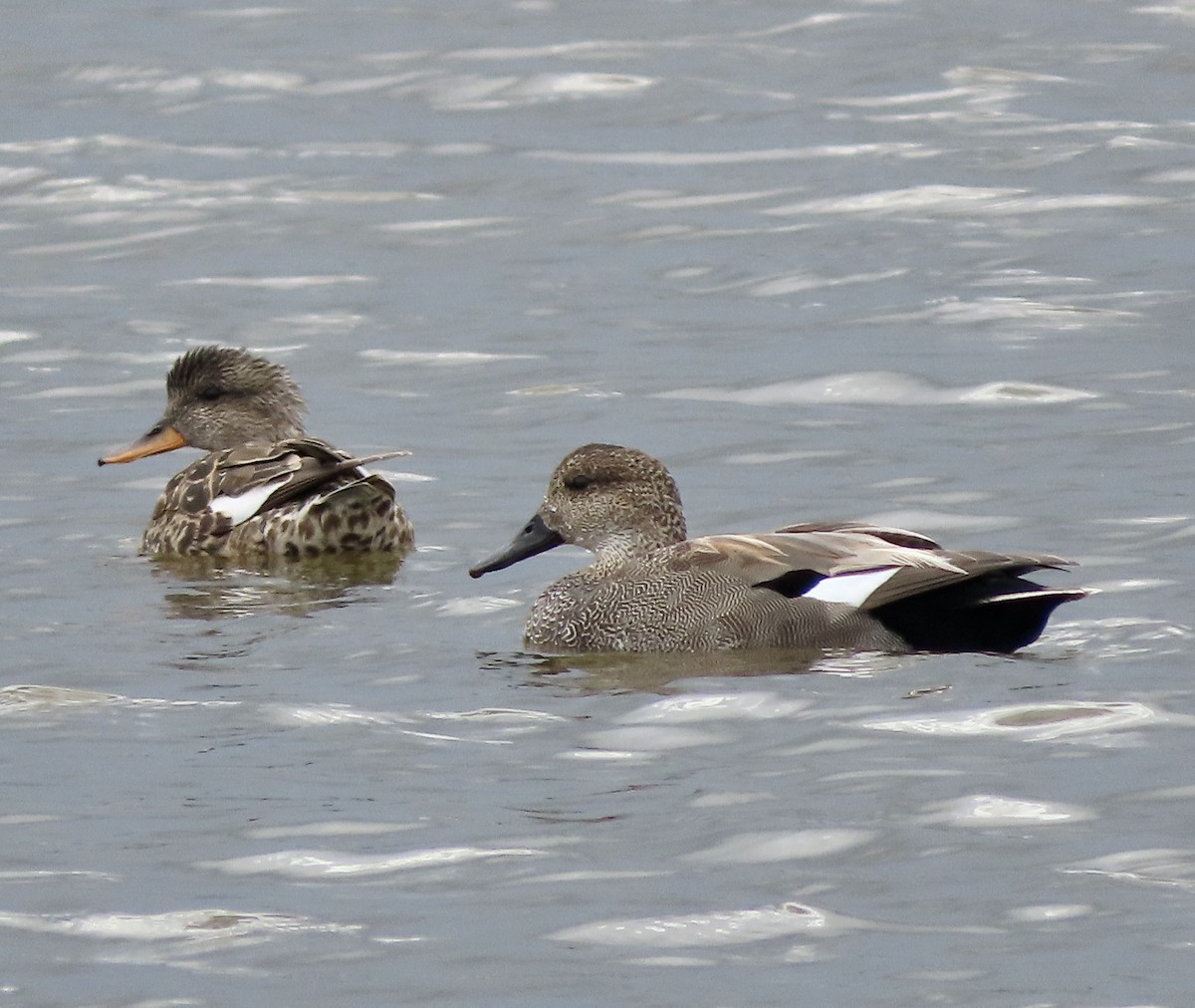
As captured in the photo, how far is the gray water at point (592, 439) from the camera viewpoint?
Result: 262 inches

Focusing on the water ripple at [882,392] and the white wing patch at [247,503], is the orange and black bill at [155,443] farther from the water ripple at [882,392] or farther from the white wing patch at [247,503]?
the water ripple at [882,392]

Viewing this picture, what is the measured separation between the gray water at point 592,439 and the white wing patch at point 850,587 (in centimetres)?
21

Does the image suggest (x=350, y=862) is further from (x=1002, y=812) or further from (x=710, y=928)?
(x=1002, y=812)

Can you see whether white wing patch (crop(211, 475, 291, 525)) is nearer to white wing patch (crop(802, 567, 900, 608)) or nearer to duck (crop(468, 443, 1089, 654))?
duck (crop(468, 443, 1089, 654))

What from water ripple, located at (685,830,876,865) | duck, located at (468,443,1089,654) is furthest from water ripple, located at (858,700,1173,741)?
water ripple, located at (685,830,876,865)

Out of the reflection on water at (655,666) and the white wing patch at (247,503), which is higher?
the white wing patch at (247,503)

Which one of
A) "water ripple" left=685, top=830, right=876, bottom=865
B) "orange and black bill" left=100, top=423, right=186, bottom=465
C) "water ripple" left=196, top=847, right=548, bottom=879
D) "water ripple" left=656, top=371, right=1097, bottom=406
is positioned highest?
"orange and black bill" left=100, top=423, right=186, bottom=465

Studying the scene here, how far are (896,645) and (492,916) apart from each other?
9.40 feet

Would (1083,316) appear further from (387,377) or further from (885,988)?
(885,988)

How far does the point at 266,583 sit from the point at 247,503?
59 centimetres

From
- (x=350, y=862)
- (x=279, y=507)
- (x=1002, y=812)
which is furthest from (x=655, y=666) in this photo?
(x=279, y=507)

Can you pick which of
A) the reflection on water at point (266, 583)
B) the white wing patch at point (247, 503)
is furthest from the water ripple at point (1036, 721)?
the white wing patch at point (247, 503)

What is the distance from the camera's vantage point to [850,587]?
9.17 metres

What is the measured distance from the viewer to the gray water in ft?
21.9
